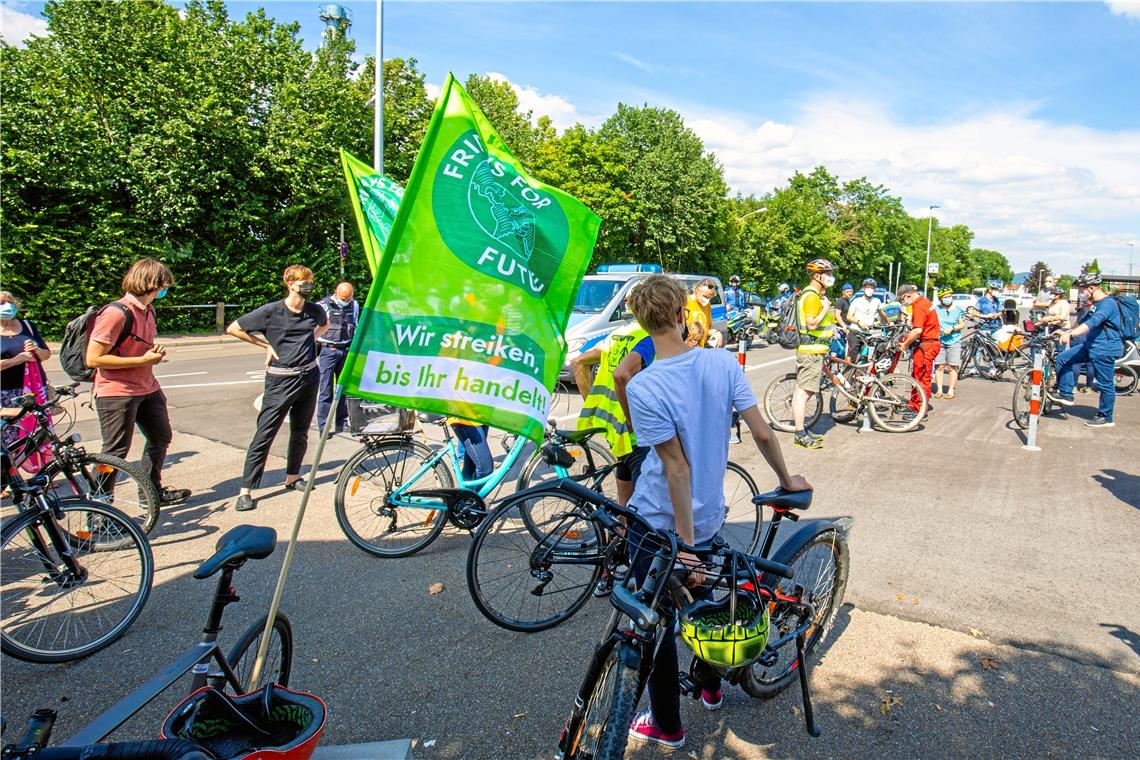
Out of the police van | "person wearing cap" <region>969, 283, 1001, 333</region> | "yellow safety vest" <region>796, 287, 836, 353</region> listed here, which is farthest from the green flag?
"person wearing cap" <region>969, 283, 1001, 333</region>

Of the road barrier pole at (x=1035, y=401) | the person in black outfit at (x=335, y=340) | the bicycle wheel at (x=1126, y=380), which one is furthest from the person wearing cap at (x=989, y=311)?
the person in black outfit at (x=335, y=340)

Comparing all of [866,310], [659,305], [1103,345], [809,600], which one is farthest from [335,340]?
[1103,345]

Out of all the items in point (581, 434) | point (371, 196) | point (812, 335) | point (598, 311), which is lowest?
point (581, 434)

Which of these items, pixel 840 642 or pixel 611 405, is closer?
pixel 840 642

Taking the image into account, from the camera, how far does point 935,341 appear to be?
9.79 meters

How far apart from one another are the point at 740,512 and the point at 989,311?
45.9ft

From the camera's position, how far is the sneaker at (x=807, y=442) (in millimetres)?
8000

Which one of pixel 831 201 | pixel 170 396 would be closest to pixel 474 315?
pixel 170 396

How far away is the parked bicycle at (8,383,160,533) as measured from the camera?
4.22 meters

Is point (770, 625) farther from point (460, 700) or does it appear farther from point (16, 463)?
point (16, 463)

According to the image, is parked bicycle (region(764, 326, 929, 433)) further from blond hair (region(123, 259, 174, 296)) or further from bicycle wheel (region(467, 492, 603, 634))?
blond hair (region(123, 259, 174, 296))

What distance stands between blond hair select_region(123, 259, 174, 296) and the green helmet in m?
4.39

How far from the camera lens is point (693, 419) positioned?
2707mm

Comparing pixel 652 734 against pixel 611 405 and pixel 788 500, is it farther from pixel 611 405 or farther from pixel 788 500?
pixel 611 405
